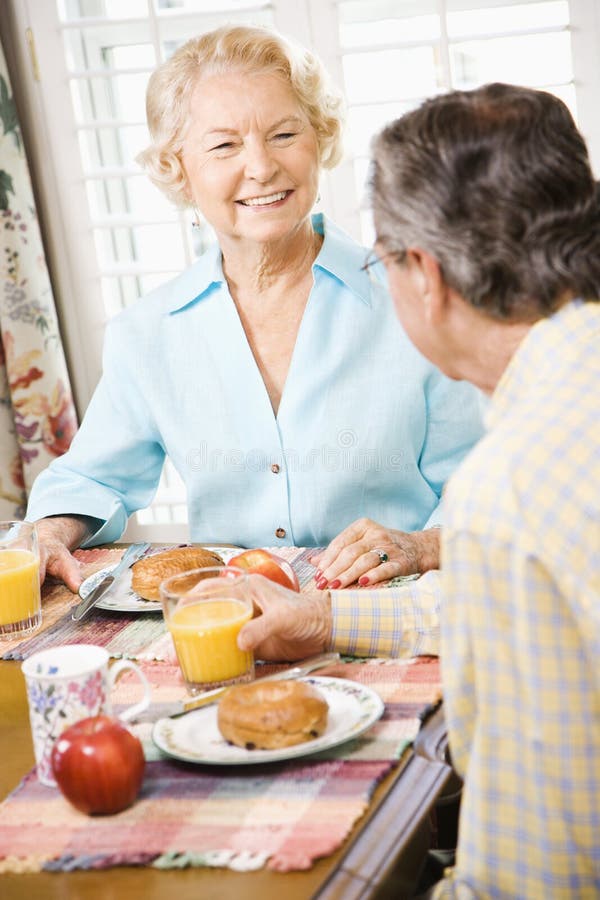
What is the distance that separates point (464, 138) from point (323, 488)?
1053 mm

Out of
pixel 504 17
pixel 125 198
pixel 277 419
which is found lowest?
pixel 277 419

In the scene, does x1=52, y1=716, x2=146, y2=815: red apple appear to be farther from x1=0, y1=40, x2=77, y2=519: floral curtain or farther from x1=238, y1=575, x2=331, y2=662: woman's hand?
x1=0, y1=40, x2=77, y2=519: floral curtain

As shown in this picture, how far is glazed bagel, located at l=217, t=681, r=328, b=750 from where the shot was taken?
45.1 inches

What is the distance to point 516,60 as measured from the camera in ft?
9.57

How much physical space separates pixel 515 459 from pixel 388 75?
232cm

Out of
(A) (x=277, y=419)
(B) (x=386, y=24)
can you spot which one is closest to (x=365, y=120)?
(B) (x=386, y=24)

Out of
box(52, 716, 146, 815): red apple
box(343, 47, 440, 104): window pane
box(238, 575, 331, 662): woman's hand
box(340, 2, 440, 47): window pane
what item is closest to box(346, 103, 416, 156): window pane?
box(343, 47, 440, 104): window pane

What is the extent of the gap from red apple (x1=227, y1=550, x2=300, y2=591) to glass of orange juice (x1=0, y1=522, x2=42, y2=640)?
11.4 inches

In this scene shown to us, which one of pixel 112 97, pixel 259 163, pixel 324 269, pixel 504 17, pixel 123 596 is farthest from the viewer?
pixel 112 97

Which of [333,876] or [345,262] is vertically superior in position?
[345,262]

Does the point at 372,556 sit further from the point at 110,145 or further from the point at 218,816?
the point at 110,145

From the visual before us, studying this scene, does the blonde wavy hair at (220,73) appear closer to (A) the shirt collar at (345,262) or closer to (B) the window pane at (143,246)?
(A) the shirt collar at (345,262)

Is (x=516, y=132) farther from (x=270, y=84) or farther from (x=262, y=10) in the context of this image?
(x=262, y=10)

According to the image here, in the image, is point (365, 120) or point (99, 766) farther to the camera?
point (365, 120)
